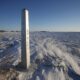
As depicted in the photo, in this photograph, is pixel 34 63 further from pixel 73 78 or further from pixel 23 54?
pixel 73 78

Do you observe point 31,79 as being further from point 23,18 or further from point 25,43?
point 23,18

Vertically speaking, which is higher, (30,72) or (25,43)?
(25,43)

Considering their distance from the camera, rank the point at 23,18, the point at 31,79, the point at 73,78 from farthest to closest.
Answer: the point at 23,18, the point at 73,78, the point at 31,79

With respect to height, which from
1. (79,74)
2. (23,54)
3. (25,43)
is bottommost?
(79,74)

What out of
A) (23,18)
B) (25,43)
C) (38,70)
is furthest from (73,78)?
(23,18)

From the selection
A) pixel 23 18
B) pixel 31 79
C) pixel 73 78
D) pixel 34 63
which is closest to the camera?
pixel 31 79

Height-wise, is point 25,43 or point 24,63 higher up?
point 25,43

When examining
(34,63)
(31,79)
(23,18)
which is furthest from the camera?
(34,63)

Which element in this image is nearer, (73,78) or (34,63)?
(73,78)

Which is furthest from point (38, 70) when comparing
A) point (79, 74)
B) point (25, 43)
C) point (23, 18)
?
point (23, 18)
